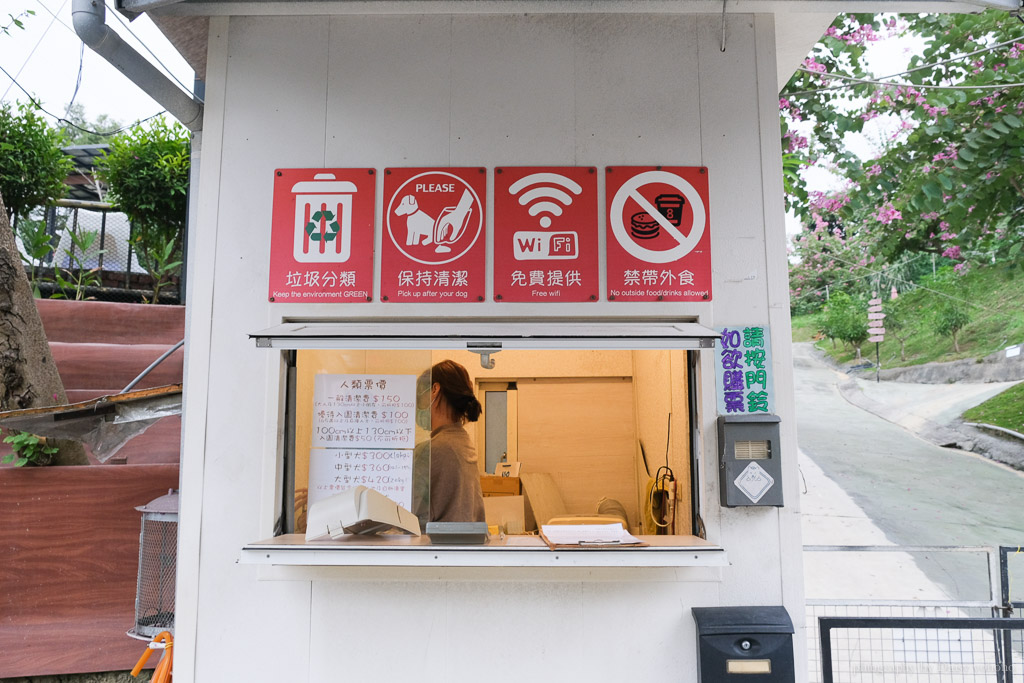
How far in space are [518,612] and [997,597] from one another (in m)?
2.44

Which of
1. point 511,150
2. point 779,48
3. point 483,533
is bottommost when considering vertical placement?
point 483,533

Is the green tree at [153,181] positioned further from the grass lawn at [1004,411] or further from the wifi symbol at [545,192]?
the grass lawn at [1004,411]

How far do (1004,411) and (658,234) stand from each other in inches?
374

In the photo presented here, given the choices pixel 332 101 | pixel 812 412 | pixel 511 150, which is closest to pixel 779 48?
pixel 511 150

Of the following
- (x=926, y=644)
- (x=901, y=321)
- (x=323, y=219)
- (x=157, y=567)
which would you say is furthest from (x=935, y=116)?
(x=901, y=321)

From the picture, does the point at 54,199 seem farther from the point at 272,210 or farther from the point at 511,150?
the point at 511,150

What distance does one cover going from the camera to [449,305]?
2.66 meters

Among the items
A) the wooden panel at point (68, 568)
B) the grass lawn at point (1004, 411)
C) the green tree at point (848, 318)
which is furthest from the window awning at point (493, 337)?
the green tree at point (848, 318)

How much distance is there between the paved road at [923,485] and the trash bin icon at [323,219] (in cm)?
645

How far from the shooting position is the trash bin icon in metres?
2.68

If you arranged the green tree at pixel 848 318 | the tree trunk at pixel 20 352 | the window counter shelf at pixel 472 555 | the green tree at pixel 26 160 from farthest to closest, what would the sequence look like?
the green tree at pixel 848 318
the green tree at pixel 26 160
the tree trunk at pixel 20 352
the window counter shelf at pixel 472 555

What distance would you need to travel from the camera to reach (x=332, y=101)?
2.78 metres

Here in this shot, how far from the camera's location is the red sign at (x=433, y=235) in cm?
266

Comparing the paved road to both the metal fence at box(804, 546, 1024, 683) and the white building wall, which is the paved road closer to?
the metal fence at box(804, 546, 1024, 683)
